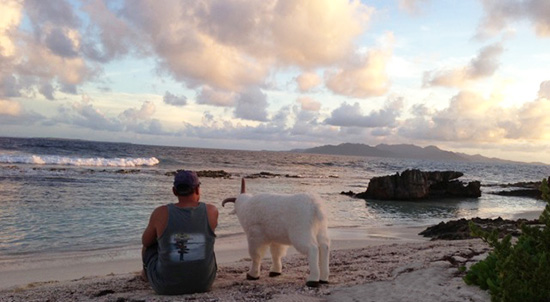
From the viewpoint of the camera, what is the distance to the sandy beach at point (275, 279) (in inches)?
213

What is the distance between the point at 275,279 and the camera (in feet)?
22.1

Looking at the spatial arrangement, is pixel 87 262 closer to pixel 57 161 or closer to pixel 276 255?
pixel 276 255

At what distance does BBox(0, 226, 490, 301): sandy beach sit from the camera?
542 cm

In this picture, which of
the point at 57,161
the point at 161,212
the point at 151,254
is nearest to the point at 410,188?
the point at 151,254

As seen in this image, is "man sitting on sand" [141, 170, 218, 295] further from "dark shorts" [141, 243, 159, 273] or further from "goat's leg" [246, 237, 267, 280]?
"goat's leg" [246, 237, 267, 280]

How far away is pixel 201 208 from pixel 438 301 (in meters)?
3.11

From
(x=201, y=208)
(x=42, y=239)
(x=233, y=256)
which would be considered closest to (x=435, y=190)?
(x=233, y=256)

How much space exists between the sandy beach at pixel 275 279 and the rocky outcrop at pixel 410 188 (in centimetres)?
1920

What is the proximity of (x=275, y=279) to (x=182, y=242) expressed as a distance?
206cm

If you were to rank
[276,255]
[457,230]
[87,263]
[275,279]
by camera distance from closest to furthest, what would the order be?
[275,279] → [276,255] → [87,263] → [457,230]

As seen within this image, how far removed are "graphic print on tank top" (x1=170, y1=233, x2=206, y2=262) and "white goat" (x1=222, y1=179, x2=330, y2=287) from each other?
1.15 meters

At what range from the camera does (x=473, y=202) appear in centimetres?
3006

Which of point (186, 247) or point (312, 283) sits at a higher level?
point (186, 247)

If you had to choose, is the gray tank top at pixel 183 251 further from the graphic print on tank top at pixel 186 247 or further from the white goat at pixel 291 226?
the white goat at pixel 291 226
